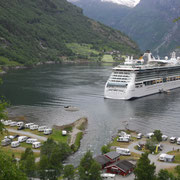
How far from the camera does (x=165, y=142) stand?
53.4 m

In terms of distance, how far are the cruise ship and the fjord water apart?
2839 millimetres

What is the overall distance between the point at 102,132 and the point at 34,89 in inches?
2146

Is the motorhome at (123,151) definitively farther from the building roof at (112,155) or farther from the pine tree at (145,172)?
the pine tree at (145,172)

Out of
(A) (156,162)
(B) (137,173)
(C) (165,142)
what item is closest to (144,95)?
(C) (165,142)

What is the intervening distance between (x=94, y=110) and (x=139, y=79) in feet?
81.0

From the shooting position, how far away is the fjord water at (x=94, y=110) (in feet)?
200

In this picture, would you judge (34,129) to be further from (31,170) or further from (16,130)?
(31,170)

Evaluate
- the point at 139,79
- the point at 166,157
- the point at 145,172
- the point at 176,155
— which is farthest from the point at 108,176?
the point at 139,79

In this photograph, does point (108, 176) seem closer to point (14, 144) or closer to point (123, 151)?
point (123, 151)

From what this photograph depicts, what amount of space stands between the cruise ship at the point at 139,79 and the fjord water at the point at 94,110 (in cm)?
284

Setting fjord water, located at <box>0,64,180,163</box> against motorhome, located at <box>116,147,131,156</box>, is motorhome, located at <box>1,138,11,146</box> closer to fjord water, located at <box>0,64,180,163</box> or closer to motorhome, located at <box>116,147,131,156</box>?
fjord water, located at <box>0,64,180,163</box>

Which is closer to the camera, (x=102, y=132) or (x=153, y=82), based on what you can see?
(x=102, y=132)

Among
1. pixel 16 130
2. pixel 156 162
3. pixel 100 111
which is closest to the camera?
pixel 156 162

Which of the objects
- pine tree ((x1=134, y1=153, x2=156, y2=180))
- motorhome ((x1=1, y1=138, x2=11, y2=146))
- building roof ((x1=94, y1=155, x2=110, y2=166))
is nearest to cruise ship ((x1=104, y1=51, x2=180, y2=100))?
motorhome ((x1=1, y1=138, x2=11, y2=146))
